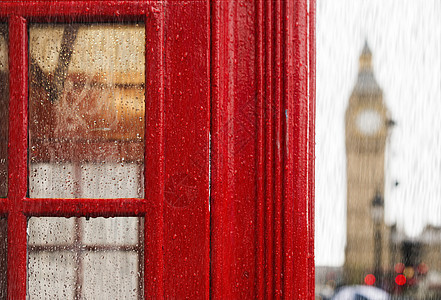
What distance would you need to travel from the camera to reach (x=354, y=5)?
811mm

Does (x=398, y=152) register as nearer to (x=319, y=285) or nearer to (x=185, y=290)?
(x=319, y=285)

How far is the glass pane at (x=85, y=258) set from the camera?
0.74 meters

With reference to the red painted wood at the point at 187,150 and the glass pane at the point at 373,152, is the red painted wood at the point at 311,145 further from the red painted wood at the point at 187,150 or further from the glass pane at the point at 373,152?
the red painted wood at the point at 187,150

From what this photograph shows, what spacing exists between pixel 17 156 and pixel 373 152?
31.2 inches

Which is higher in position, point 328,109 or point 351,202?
point 328,109

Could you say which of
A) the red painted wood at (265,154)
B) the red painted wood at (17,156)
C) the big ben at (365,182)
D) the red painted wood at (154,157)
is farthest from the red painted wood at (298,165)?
the red painted wood at (17,156)

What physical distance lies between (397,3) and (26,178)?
0.91 meters

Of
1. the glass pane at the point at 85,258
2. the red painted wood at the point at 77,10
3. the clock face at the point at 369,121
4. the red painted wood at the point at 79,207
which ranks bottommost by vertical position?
the glass pane at the point at 85,258

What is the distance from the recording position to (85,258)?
748 mm

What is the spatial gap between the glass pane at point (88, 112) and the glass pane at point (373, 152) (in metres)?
0.42

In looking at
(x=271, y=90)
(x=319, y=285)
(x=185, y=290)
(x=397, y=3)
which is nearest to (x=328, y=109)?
(x=271, y=90)

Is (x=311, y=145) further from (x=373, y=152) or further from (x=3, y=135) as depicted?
(x=3, y=135)

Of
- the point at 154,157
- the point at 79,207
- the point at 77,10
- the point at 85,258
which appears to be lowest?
the point at 85,258

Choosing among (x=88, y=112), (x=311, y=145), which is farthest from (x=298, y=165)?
(x=88, y=112)
